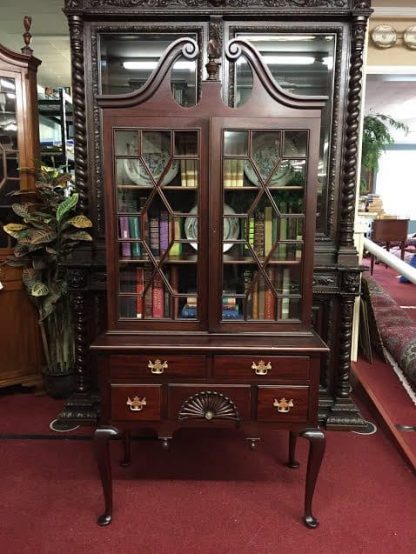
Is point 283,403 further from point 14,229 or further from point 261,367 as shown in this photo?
point 14,229

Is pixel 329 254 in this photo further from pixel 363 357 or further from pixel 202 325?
pixel 363 357

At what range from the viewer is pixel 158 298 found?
1947 mm

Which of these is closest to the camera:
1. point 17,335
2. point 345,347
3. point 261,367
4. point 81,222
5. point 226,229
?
point 261,367

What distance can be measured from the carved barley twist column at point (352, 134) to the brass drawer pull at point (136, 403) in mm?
1426

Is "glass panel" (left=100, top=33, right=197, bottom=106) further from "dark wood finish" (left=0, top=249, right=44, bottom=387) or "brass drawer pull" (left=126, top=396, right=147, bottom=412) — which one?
"brass drawer pull" (left=126, top=396, right=147, bottom=412)

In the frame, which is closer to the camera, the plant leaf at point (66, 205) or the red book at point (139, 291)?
the red book at point (139, 291)

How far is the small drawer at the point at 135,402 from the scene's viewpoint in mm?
1823

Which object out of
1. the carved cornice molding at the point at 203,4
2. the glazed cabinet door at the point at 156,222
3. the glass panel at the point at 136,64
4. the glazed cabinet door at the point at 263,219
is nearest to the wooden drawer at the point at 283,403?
the glazed cabinet door at the point at 263,219

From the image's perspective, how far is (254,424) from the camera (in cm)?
183

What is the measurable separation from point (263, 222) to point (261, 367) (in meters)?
0.64

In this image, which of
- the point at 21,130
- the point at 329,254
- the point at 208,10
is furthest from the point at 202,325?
the point at 21,130

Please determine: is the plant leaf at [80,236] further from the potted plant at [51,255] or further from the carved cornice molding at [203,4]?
the carved cornice molding at [203,4]

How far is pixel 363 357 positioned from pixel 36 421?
240cm

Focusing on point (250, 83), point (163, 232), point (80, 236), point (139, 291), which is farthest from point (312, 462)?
point (250, 83)
